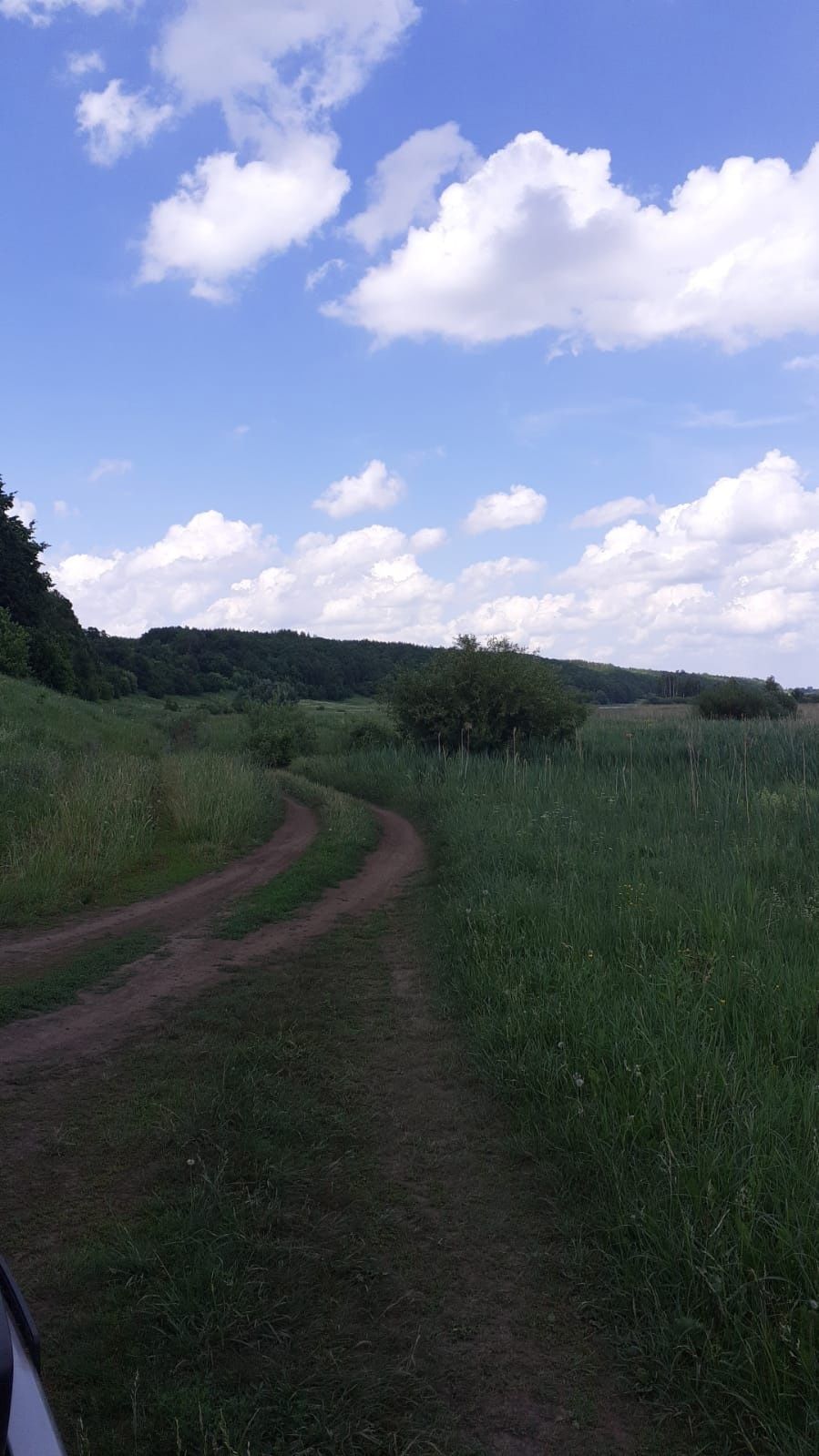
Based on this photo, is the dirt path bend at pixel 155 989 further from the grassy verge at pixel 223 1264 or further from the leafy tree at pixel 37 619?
the leafy tree at pixel 37 619

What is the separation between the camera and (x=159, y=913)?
8.92 meters

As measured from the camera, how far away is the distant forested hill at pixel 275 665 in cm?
5808

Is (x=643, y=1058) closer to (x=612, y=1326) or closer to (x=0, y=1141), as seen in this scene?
(x=612, y=1326)

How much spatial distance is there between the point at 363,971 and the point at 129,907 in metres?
3.16

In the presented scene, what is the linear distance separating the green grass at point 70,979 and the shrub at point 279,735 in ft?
72.5

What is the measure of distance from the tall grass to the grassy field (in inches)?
146

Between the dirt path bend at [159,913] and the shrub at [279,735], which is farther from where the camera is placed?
the shrub at [279,735]

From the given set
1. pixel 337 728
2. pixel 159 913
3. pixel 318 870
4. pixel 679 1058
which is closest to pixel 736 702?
pixel 337 728

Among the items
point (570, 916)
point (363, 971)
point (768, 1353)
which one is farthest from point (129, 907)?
point (768, 1353)

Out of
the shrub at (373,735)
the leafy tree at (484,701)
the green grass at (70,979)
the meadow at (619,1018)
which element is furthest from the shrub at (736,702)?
the green grass at (70,979)

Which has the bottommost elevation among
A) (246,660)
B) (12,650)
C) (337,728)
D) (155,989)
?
(155,989)

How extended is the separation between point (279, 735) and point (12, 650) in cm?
1022

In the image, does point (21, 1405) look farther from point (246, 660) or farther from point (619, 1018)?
point (246, 660)

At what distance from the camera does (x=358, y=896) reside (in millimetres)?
10312
